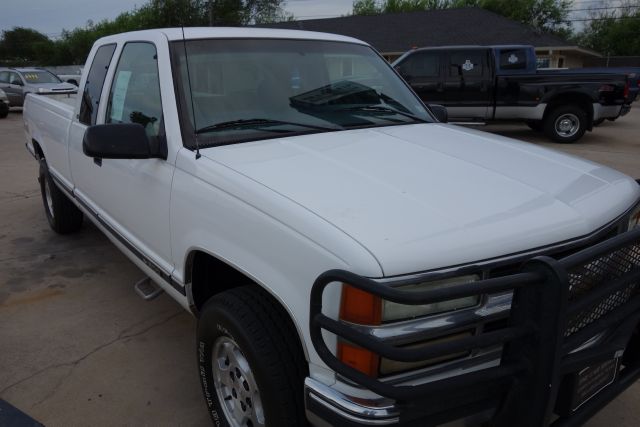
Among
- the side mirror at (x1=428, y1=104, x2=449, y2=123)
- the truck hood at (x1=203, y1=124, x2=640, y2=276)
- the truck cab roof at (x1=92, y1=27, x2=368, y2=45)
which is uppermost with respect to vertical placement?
the truck cab roof at (x1=92, y1=27, x2=368, y2=45)

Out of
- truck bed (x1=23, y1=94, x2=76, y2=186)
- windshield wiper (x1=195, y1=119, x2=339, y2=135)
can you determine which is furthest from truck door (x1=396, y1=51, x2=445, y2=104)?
windshield wiper (x1=195, y1=119, x2=339, y2=135)

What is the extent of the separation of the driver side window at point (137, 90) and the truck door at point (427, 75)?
9.97 m

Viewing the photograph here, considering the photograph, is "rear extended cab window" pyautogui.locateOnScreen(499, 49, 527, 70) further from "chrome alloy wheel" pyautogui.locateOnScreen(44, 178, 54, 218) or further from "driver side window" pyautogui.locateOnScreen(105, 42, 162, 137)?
"driver side window" pyautogui.locateOnScreen(105, 42, 162, 137)

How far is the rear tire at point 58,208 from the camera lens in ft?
17.3

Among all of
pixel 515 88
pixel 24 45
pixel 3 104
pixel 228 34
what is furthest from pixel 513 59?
pixel 24 45

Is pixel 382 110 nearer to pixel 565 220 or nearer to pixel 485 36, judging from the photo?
pixel 565 220

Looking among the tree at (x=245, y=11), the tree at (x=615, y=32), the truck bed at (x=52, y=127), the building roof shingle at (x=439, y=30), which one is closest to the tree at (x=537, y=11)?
the tree at (x=615, y=32)

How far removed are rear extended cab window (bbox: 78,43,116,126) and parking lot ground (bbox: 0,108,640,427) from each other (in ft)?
4.51

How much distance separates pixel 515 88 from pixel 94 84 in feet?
34.0

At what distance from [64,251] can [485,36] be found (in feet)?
81.9

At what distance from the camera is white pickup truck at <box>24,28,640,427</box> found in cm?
166

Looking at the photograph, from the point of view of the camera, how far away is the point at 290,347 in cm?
196

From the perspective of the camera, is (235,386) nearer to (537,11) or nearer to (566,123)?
(566,123)

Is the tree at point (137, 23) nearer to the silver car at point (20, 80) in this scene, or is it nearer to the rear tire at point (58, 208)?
the silver car at point (20, 80)
